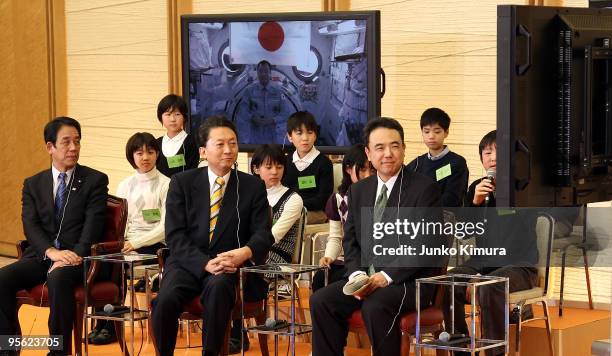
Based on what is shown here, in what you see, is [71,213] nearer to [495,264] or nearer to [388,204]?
[388,204]

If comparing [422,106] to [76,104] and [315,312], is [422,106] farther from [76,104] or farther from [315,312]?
[76,104]

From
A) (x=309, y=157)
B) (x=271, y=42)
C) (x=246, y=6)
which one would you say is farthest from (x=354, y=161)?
(x=246, y=6)

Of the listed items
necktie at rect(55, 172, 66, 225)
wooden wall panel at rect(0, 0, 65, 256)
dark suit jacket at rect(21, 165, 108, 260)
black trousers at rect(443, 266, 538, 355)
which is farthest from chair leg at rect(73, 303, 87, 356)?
wooden wall panel at rect(0, 0, 65, 256)

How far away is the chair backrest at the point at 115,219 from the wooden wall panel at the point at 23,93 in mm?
3717

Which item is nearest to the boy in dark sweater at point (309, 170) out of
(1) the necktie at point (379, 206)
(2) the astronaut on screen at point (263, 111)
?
(2) the astronaut on screen at point (263, 111)

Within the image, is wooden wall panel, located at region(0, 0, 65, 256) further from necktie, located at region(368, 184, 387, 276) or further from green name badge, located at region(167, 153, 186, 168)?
necktie, located at region(368, 184, 387, 276)

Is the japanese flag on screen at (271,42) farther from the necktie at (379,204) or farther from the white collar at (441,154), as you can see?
the necktie at (379,204)

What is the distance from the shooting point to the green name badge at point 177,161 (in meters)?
6.70

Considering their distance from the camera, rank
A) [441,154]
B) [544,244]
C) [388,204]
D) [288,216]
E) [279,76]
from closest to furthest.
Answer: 1. [388,204]
2. [544,244]
3. [288,216]
4. [441,154]
5. [279,76]

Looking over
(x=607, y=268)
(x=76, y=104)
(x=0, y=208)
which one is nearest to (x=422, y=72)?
(x=607, y=268)

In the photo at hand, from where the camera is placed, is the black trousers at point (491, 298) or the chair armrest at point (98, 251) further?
the chair armrest at point (98, 251)

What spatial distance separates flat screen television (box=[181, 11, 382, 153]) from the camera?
20.6ft

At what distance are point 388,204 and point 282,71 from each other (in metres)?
2.25

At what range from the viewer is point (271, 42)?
6.65m
